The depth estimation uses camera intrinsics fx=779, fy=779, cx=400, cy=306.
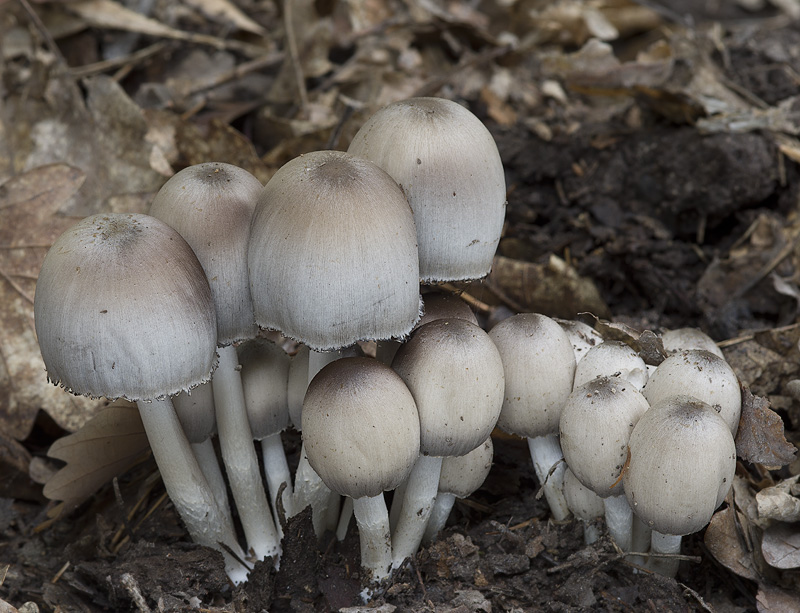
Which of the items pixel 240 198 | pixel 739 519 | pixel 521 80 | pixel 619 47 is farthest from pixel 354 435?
pixel 619 47

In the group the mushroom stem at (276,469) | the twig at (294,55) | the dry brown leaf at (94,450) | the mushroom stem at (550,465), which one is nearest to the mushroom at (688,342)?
the mushroom stem at (550,465)

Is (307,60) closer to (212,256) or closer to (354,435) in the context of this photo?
(212,256)

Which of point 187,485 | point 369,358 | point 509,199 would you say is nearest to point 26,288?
point 187,485

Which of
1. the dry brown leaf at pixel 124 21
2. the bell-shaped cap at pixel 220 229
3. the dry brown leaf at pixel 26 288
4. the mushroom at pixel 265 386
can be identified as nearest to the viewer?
the bell-shaped cap at pixel 220 229

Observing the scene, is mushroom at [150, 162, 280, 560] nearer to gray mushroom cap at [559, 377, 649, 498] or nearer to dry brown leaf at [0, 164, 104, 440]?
gray mushroom cap at [559, 377, 649, 498]

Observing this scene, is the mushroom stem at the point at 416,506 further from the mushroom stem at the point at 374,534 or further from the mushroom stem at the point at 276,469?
the mushroom stem at the point at 276,469

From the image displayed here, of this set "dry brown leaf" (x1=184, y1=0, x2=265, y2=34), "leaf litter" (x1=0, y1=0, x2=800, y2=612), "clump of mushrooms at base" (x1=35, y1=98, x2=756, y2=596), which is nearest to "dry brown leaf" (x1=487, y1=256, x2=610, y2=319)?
"leaf litter" (x1=0, y1=0, x2=800, y2=612)

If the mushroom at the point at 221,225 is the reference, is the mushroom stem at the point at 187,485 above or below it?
below
